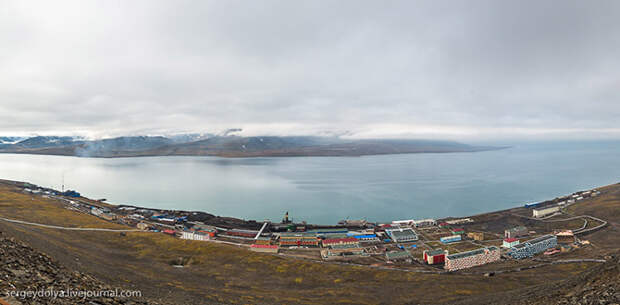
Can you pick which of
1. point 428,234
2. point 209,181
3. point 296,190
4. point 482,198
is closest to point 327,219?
point 428,234

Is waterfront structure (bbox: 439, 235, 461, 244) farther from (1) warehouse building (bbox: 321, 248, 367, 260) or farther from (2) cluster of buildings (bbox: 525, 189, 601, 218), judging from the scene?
(2) cluster of buildings (bbox: 525, 189, 601, 218)

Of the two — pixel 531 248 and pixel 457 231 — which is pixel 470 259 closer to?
pixel 531 248

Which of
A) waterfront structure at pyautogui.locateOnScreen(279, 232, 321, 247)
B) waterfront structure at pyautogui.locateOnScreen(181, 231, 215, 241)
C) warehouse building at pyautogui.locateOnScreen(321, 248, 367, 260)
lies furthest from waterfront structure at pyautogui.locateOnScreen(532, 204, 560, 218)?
waterfront structure at pyautogui.locateOnScreen(181, 231, 215, 241)

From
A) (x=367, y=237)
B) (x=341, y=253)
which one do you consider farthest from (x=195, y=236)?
(x=367, y=237)

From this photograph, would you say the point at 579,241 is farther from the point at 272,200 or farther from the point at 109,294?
the point at 272,200

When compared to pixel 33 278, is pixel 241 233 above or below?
below

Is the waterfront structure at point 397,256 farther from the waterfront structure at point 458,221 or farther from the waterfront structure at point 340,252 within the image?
the waterfront structure at point 458,221
